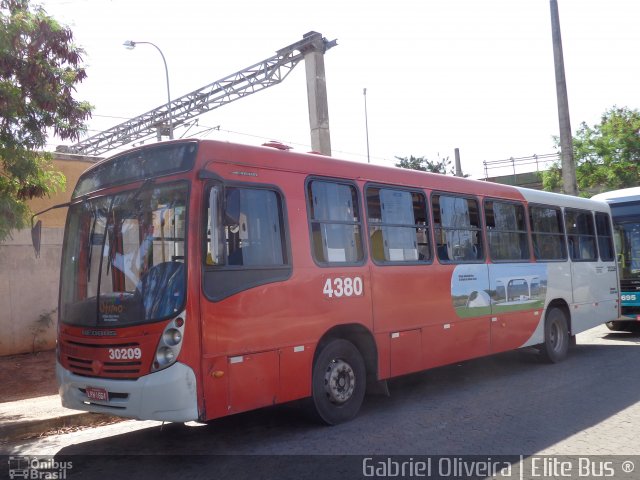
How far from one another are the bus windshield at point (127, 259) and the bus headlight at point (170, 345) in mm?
121

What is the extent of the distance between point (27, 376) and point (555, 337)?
9.72 meters

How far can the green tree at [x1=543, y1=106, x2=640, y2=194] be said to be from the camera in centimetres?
2583

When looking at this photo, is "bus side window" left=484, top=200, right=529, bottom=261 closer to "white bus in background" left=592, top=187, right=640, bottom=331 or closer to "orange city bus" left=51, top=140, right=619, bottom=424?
"orange city bus" left=51, top=140, right=619, bottom=424

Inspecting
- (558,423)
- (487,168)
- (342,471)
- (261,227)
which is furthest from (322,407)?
(487,168)

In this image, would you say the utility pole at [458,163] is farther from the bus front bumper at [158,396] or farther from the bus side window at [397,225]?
the bus front bumper at [158,396]

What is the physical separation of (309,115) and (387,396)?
31.1 feet

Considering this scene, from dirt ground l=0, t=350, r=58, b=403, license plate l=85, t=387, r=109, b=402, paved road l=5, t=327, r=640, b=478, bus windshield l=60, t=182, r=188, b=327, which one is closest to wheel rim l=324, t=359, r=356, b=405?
paved road l=5, t=327, r=640, b=478

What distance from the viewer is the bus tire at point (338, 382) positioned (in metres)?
6.74

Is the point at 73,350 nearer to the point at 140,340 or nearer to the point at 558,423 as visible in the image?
the point at 140,340

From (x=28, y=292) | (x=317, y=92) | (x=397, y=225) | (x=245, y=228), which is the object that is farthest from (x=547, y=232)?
(x=28, y=292)

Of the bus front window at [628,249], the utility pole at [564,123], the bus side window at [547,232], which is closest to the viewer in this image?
the bus side window at [547,232]

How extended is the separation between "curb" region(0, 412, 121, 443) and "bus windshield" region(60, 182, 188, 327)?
6.21 ft

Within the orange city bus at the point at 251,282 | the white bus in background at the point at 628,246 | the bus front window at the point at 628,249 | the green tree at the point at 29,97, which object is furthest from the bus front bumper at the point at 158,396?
the bus front window at the point at 628,249

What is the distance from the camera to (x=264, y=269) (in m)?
6.27
